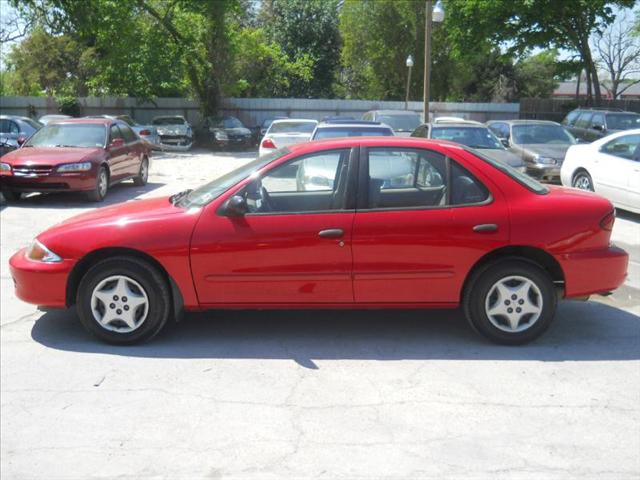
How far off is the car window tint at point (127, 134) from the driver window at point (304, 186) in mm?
10138

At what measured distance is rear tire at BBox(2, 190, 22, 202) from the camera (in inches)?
512

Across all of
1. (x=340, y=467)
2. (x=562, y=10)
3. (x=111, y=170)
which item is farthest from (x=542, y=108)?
(x=340, y=467)

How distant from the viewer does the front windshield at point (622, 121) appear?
19047mm

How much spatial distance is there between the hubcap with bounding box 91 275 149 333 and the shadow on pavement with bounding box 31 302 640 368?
207mm

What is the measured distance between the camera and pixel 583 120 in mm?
20125

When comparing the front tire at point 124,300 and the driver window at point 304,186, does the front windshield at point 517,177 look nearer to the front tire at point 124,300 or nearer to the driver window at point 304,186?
the driver window at point 304,186

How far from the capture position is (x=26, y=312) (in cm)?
635

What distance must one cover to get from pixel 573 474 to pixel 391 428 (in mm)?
1001

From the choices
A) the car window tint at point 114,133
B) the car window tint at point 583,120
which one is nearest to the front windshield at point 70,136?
the car window tint at point 114,133

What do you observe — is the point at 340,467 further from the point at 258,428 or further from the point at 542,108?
the point at 542,108

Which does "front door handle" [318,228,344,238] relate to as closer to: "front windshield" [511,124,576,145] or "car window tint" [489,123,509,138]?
"front windshield" [511,124,576,145]

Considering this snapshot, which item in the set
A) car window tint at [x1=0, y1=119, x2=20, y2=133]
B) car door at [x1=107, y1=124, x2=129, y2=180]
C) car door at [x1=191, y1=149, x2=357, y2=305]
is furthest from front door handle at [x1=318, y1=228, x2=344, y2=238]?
car window tint at [x1=0, y1=119, x2=20, y2=133]

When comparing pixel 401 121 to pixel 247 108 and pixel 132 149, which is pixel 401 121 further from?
pixel 247 108

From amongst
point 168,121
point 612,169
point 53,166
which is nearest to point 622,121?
point 612,169
